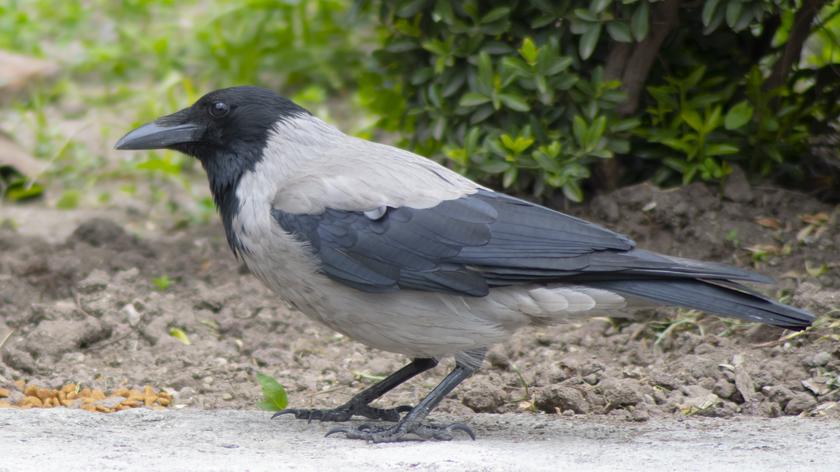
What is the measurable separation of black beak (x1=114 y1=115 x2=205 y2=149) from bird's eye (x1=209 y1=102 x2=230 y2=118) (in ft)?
0.27

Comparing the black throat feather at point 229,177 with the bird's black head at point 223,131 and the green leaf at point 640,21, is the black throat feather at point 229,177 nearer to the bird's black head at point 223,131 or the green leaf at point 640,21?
the bird's black head at point 223,131

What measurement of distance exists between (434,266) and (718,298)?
1045 millimetres

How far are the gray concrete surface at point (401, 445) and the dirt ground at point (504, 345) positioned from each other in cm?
32

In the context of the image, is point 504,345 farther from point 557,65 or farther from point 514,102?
point 557,65

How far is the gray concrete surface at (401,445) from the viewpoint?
407 cm

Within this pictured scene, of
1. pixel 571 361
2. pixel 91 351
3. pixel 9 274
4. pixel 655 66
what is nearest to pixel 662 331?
pixel 571 361

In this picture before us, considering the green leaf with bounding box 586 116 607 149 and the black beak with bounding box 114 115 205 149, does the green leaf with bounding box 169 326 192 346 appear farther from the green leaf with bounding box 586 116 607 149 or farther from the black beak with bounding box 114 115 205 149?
the green leaf with bounding box 586 116 607 149

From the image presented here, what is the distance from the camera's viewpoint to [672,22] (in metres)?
6.05

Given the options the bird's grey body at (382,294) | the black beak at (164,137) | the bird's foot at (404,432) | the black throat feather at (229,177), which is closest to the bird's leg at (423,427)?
the bird's foot at (404,432)

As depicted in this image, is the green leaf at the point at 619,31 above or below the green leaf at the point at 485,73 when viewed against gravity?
above

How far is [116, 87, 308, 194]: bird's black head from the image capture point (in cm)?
509

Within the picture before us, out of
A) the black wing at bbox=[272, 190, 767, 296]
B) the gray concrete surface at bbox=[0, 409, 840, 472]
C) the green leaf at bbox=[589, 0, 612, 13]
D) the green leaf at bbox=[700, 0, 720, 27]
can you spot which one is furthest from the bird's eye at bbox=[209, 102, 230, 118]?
the green leaf at bbox=[700, 0, 720, 27]

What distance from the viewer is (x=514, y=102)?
6105 mm

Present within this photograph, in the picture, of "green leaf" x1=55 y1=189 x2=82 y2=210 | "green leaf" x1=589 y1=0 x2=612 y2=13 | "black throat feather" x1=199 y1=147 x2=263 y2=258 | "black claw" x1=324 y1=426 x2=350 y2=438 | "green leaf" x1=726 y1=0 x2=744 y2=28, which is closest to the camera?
"black claw" x1=324 y1=426 x2=350 y2=438
